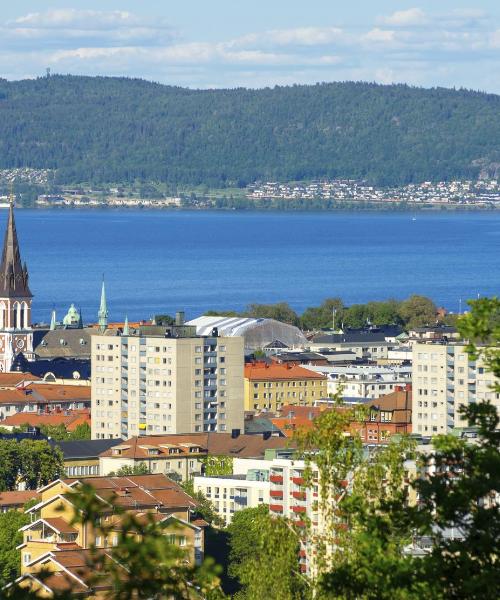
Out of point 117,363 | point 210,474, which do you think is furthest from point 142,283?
point 210,474

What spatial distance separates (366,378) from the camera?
224ft

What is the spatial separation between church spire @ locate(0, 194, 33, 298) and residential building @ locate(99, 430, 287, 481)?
3358 cm

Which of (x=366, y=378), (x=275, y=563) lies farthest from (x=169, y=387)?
(x=275, y=563)

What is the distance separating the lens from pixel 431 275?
155375 mm

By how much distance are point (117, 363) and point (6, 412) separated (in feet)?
19.1

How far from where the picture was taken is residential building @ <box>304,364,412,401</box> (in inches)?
2590

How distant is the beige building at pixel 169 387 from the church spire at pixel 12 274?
23634 millimetres

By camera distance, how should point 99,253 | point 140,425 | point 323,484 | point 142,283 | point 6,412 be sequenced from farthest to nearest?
point 99,253, point 142,283, point 6,412, point 140,425, point 323,484

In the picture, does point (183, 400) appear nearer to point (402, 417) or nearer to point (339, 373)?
point (402, 417)

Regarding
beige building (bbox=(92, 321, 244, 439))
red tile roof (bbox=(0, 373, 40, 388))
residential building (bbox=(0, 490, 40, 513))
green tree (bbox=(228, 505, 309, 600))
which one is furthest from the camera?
red tile roof (bbox=(0, 373, 40, 388))

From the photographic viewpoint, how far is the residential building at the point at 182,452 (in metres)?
48.3

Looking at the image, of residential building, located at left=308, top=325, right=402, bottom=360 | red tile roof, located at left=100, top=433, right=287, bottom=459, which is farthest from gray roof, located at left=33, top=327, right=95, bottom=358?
red tile roof, located at left=100, top=433, right=287, bottom=459

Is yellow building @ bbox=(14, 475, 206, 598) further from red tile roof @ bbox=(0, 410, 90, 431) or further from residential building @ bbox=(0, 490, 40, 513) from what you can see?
red tile roof @ bbox=(0, 410, 90, 431)

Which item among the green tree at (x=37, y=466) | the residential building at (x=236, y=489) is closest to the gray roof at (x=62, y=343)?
the green tree at (x=37, y=466)
